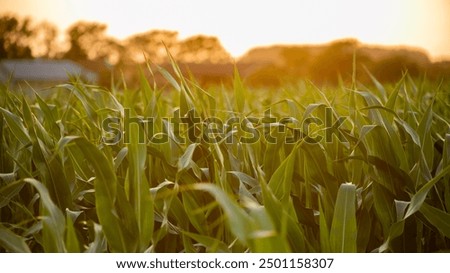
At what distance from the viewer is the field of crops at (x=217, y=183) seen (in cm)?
61

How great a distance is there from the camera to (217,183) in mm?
667

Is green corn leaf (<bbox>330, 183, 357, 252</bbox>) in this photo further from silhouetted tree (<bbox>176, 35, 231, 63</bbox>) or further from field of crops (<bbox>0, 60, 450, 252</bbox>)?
silhouetted tree (<bbox>176, 35, 231, 63</bbox>)

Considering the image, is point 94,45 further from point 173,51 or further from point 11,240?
point 11,240

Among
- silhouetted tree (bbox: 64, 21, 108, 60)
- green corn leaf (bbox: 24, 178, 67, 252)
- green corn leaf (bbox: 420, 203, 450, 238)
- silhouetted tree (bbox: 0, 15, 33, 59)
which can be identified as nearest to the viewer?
green corn leaf (bbox: 24, 178, 67, 252)

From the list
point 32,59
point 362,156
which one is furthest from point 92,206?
point 32,59

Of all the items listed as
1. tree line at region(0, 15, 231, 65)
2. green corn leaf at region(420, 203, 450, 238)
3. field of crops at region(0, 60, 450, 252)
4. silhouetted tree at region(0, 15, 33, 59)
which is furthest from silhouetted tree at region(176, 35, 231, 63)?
green corn leaf at region(420, 203, 450, 238)

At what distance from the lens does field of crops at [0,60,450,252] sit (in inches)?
24.2

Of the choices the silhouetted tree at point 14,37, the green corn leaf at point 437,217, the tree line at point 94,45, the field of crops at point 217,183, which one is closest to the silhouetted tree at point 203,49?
the tree line at point 94,45

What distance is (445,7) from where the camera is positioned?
3.26 feet

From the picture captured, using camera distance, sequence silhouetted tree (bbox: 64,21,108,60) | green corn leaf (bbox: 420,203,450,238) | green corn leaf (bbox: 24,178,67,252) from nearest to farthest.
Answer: green corn leaf (bbox: 24,178,67,252), green corn leaf (bbox: 420,203,450,238), silhouetted tree (bbox: 64,21,108,60)

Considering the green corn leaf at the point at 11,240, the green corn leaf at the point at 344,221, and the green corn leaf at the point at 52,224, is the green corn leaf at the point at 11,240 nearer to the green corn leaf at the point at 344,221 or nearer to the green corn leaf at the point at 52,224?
the green corn leaf at the point at 52,224

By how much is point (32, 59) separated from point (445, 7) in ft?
2.95

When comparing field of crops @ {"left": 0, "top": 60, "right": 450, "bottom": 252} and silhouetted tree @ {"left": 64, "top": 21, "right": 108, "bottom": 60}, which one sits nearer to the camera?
field of crops @ {"left": 0, "top": 60, "right": 450, "bottom": 252}
